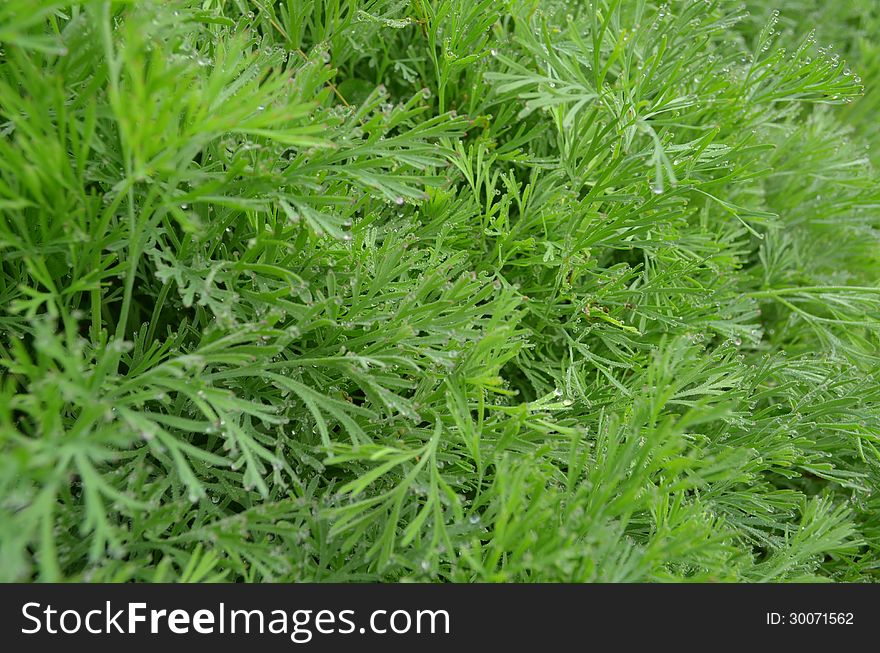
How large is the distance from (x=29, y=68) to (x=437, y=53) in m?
0.57

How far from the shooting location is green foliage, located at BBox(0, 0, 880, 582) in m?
0.61

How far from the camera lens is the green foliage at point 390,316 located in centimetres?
61

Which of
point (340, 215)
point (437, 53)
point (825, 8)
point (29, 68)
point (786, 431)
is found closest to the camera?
point (29, 68)

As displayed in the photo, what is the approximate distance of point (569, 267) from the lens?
89 centimetres

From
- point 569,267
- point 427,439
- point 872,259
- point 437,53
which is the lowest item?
point 427,439

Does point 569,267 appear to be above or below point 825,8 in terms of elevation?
below

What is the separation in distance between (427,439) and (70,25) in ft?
1.65

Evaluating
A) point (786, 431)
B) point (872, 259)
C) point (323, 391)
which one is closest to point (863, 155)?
point (872, 259)

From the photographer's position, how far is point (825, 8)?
1.50 metres

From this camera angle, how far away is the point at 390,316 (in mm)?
765

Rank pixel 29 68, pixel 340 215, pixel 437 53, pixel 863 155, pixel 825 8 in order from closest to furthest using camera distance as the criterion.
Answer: pixel 29 68 → pixel 340 215 → pixel 437 53 → pixel 863 155 → pixel 825 8

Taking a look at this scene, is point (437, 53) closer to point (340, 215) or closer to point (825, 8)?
point (340, 215)

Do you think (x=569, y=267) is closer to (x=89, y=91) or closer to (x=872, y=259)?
(x=89, y=91)

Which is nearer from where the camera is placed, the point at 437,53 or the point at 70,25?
the point at 70,25
